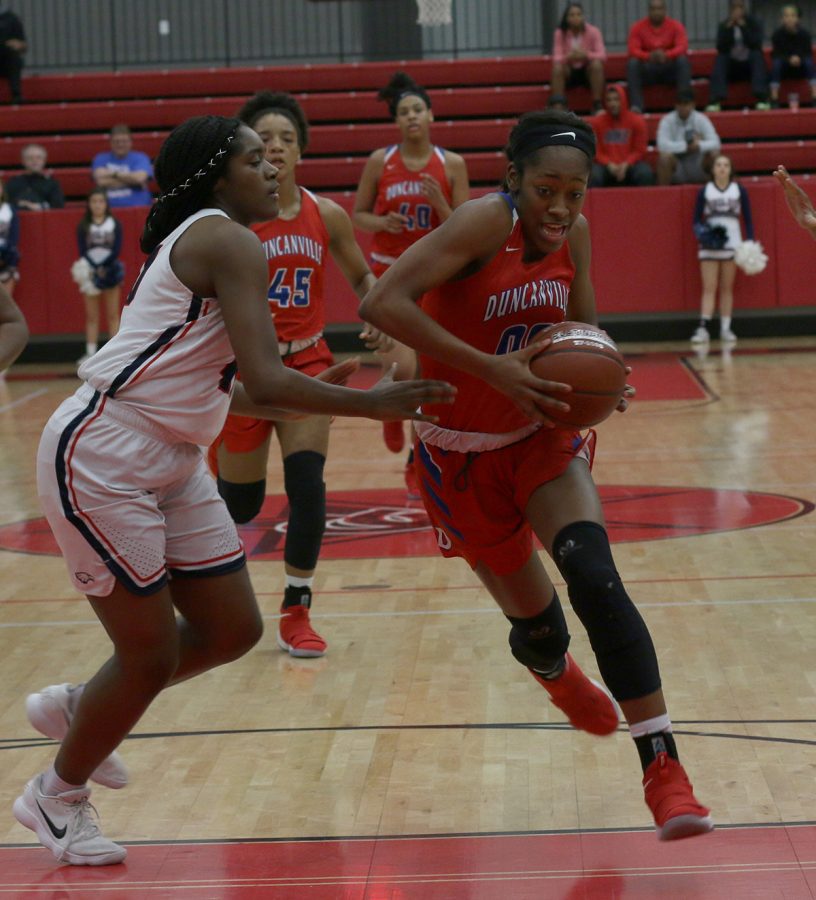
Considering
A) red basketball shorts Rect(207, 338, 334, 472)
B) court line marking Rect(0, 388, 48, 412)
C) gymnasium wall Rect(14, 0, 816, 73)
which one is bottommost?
court line marking Rect(0, 388, 48, 412)

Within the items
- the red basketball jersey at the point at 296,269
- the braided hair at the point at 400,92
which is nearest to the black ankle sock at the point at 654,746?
the red basketball jersey at the point at 296,269

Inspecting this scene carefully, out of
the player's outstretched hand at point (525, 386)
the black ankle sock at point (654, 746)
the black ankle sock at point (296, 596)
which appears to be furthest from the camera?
the black ankle sock at point (296, 596)

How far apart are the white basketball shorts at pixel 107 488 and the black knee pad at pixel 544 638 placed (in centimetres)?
111

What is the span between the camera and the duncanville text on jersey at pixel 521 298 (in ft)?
12.4

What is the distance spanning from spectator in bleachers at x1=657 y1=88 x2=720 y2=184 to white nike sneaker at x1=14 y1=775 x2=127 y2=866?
46.6 ft

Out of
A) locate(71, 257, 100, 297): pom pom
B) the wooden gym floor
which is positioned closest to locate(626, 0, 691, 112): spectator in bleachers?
locate(71, 257, 100, 297): pom pom

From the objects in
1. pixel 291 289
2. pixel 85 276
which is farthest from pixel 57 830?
pixel 85 276

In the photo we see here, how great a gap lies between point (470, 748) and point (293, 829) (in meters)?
0.73

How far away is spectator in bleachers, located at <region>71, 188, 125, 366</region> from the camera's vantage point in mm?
15719

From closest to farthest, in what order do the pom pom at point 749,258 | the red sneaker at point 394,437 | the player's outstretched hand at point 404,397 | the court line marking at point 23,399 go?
the player's outstretched hand at point 404,397 < the red sneaker at point 394,437 < the court line marking at point 23,399 < the pom pom at point 749,258

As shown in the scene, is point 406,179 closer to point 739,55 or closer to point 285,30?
point 739,55

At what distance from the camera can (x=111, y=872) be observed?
3.38 metres

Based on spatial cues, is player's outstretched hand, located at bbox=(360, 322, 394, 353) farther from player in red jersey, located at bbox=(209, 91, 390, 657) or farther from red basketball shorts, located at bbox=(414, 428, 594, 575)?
player in red jersey, located at bbox=(209, 91, 390, 657)

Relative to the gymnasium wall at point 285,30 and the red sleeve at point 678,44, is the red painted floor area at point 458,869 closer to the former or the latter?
the red sleeve at point 678,44
